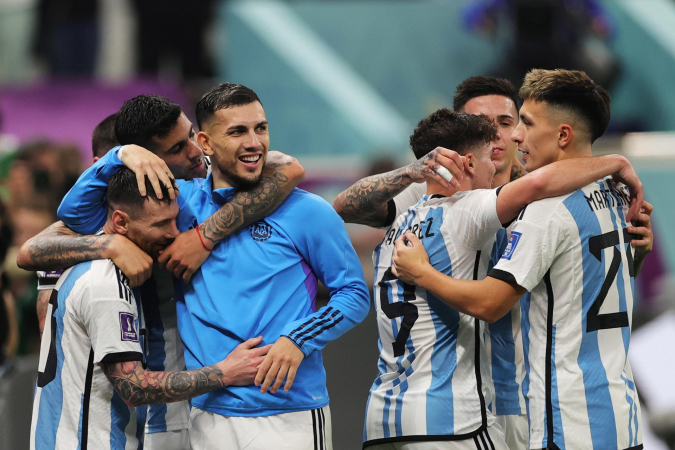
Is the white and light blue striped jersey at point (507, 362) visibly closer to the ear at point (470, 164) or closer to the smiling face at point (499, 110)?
the ear at point (470, 164)

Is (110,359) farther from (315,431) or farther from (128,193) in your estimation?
(315,431)

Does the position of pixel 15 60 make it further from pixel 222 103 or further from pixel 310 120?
pixel 222 103

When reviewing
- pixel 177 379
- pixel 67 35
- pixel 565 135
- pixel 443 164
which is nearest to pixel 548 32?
pixel 67 35

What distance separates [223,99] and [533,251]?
1410 millimetres

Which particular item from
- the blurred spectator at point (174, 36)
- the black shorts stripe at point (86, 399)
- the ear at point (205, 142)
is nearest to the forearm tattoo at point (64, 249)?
the black shorts stripe at point (86, 399)

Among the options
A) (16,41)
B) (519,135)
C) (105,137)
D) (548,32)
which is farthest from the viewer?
(16,41)

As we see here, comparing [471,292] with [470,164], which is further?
[470,164]

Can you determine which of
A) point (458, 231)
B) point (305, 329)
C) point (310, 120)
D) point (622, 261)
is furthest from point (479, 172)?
point (310, 120)

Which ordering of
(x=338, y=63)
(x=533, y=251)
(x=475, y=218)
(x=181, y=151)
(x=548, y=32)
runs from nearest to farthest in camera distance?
(x=533, y=251) → (x=475, y=218) → (x=181, y=151) → (x=548, y=32) → (x=338, y=63)

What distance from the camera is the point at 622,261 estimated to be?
128 inches

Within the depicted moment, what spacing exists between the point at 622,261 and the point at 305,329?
1.28 meters

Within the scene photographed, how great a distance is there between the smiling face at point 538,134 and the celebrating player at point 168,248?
935 millimetres

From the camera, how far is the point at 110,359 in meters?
3.14

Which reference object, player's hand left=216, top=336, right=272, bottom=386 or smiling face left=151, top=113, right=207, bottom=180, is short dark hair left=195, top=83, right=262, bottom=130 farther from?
player's hand left=216, top=336, right=272, bottom=386
